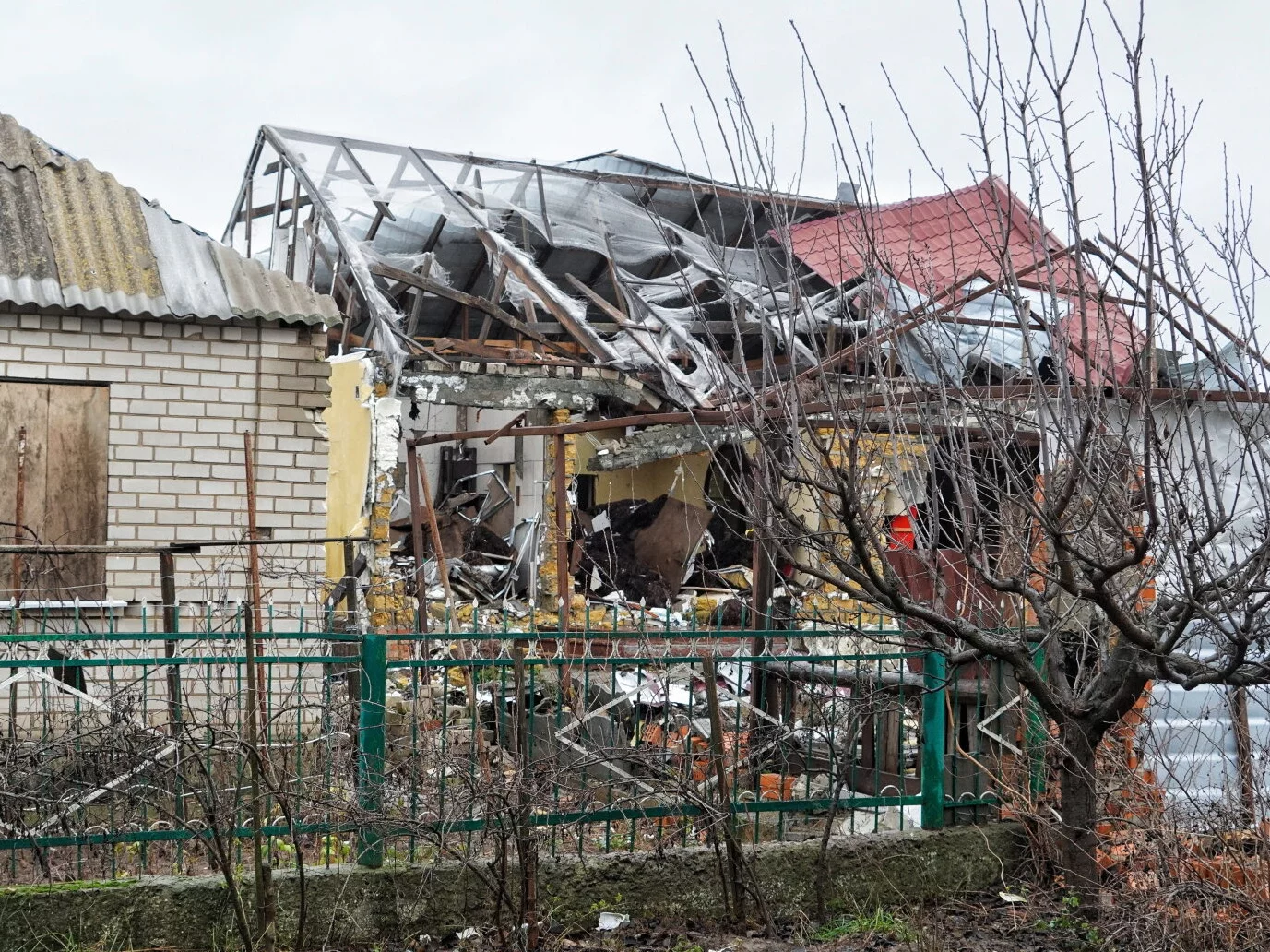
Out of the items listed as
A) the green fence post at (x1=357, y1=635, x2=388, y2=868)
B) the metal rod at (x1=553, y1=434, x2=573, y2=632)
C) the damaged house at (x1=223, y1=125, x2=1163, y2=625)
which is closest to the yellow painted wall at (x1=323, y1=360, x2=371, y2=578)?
the damaged house at (x1=223, y1=125, x2=1163, y2=625)

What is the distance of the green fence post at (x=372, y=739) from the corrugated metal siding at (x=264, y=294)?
393 centimetres

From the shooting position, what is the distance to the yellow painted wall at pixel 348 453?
1176 centimetres

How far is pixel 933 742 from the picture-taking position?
586cm

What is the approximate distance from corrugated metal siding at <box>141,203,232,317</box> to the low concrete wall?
4410 millimetres

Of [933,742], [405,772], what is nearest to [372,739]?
[405,772]

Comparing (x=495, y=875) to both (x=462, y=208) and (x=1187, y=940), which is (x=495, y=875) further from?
(x=462, y=208)

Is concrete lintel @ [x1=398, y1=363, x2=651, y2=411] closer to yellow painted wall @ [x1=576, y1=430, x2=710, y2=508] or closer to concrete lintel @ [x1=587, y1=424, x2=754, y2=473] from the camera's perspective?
concrete lintel @ [x1=587, y1=424, x2=754, y2=473]

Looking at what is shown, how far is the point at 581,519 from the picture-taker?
49.7 feet

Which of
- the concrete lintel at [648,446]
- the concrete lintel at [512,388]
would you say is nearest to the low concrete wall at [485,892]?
the concrete lintel at [512,388]

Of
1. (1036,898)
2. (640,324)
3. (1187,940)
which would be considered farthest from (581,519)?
(1187,940)

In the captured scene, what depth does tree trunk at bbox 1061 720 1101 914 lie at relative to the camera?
16.0 feet

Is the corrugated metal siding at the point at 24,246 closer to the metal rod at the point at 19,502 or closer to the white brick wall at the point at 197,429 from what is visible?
the white brick wall at the point at 197,429

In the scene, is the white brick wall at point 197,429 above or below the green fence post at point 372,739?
above

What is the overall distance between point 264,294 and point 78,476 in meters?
1.67
